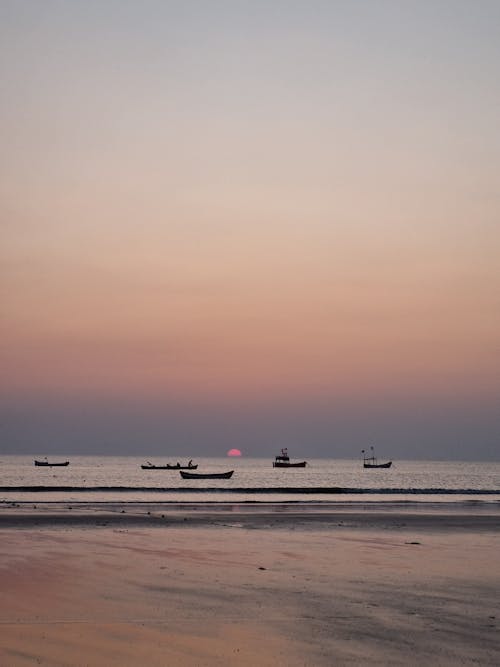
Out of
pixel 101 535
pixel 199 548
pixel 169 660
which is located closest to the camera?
pixel 169 660

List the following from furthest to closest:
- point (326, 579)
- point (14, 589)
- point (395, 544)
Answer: point (395, 544), point (326, 579), point (14, 589)

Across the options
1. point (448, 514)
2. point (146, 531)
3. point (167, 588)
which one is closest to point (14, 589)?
point (167, 588)

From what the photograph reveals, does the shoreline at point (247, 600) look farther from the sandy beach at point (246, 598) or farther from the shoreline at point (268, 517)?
the shoreline at point (268, 517)

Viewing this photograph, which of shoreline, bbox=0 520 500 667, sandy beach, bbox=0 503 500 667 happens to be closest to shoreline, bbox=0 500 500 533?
sandy beach, bbox=0 503 500 667

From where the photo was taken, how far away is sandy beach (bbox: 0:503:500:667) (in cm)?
1143

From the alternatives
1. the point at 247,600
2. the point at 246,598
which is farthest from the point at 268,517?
the point at 247,600

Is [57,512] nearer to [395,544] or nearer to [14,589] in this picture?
[395,544]

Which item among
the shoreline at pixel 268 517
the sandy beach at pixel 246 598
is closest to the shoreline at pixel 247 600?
the sandy beach at pixel 246 598

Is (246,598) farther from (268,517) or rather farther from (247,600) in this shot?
(268,517)

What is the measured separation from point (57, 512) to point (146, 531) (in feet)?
41.6

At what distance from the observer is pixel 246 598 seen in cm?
1580

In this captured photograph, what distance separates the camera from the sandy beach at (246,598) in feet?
37.5

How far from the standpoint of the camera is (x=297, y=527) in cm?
3422

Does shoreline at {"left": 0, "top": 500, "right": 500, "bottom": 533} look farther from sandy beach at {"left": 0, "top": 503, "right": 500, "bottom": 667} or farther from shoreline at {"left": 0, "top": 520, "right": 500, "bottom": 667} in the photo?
shoreline at {"left": 0, "top": 520, "right": 500, "bottom": 667}
